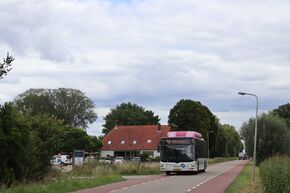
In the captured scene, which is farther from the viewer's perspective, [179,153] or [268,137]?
[268,137]

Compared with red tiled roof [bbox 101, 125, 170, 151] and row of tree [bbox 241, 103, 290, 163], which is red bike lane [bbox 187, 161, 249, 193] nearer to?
row of tree [bbox 241, 103, 290, 163]

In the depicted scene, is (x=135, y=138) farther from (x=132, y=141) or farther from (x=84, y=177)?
(x=84, y=177)

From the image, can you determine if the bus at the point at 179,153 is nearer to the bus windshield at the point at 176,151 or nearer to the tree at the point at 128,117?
the bus windshield at the point at 176,151

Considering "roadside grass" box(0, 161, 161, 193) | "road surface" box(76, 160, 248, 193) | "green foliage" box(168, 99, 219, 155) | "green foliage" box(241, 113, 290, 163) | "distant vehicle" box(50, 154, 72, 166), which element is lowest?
"road surface" box(76, 160, 248, 193)

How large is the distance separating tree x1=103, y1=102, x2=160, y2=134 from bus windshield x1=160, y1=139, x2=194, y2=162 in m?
103

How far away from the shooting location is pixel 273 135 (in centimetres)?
7119

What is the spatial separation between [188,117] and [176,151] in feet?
223

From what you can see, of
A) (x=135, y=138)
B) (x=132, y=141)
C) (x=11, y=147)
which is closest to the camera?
(x=11, y=147)

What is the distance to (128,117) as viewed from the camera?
14812cm

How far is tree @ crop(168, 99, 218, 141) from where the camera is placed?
4405 inches

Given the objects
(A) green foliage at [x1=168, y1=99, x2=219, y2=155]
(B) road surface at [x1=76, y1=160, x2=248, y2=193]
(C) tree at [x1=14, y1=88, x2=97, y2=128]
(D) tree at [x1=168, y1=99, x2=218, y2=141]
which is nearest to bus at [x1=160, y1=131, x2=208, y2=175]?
(B) road surface at [x1=76, y1=160, x2=248, y2=193]

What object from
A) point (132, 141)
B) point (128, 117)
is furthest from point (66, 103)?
point (128, 117)

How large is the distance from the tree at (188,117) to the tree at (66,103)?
2289cm

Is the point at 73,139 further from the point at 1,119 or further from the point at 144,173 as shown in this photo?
the point at 1,119
